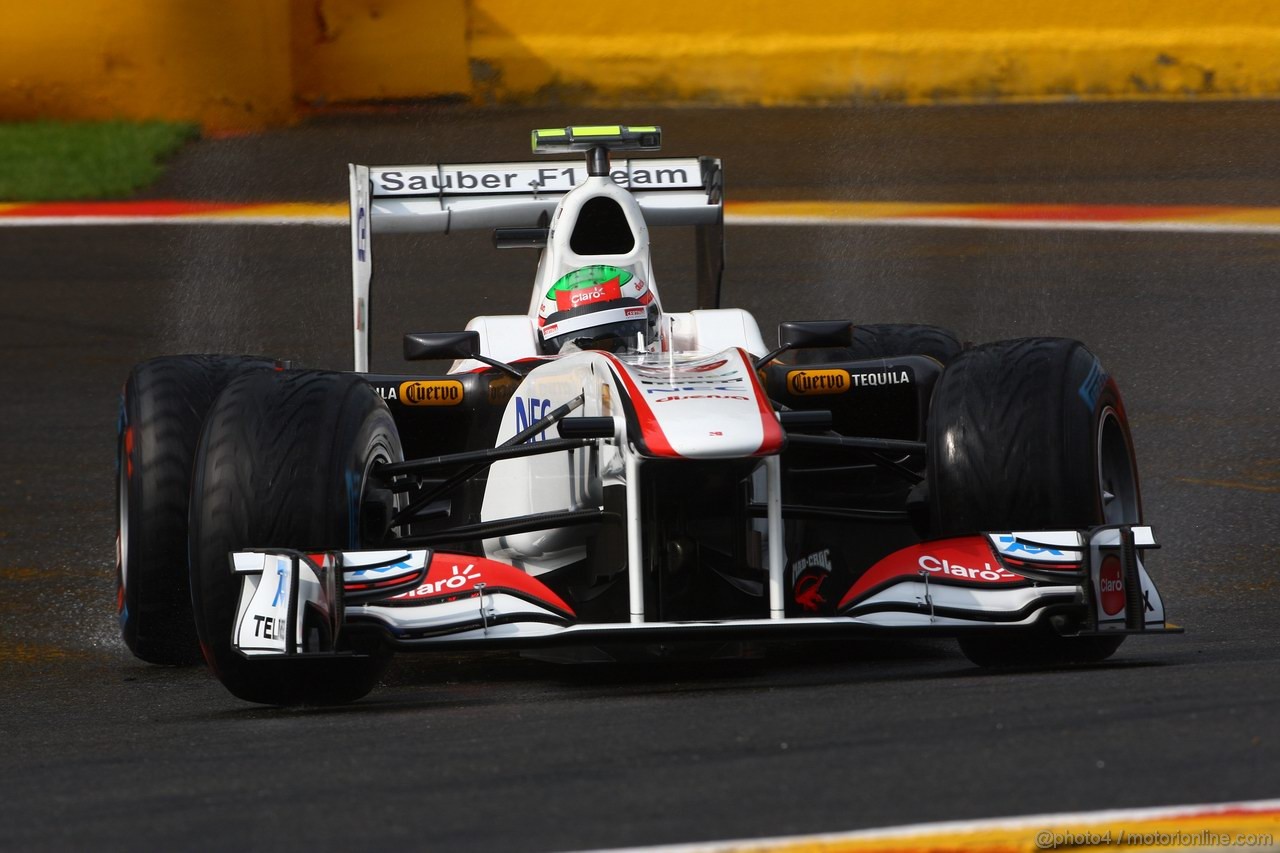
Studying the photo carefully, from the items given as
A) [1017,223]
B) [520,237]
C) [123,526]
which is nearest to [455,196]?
[520,237]

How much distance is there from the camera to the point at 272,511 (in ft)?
19.0

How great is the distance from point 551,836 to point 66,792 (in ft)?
4.22

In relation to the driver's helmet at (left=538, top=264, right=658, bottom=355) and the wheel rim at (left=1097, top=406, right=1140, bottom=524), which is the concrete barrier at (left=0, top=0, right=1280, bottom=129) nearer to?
the driver's helmet at (left=538, top=264, right=658, bottom=355)

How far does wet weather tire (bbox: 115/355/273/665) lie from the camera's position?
22.5ft

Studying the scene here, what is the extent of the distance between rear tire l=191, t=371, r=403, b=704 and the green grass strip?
8.93m

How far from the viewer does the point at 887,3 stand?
49.3 ft

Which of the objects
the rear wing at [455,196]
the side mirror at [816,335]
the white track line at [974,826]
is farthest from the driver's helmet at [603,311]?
the white track line at [974,826]

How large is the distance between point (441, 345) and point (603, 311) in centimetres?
77

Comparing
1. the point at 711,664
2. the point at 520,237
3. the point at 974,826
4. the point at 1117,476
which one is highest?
the point at 520,237

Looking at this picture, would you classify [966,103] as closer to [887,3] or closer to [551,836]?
[887,3]

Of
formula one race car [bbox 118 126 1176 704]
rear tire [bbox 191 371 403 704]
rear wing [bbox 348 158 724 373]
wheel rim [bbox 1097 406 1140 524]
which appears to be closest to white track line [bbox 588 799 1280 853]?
formula one race car [bbox 118 126 1176 704]

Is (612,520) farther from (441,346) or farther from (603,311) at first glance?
(603,311)

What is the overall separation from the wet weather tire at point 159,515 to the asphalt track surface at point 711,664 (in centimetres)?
15

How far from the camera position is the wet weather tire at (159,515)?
270 inches
